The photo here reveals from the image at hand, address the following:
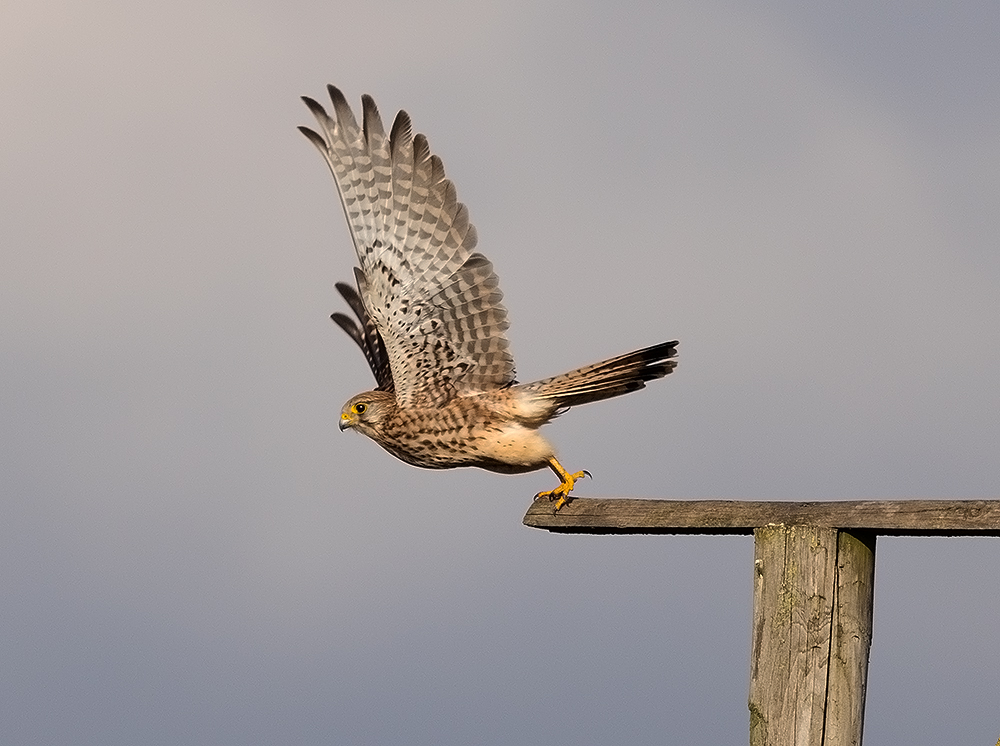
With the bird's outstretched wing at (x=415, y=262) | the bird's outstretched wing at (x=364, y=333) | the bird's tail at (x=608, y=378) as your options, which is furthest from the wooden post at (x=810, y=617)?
the bird's outstretched wing at (x=364, y=333)

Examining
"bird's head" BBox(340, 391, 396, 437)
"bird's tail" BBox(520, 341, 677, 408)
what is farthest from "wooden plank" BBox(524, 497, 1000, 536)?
"bird's head" BBox(340, 391, 396, 437)

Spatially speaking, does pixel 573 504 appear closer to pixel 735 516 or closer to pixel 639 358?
pixel 735 516

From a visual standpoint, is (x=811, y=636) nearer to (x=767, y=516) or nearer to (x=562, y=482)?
(x=767, y=516)

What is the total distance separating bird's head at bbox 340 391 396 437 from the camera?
6988mm

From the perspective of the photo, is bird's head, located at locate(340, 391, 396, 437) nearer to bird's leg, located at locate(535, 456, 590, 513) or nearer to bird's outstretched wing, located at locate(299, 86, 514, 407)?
bird's outstretched wing, located at locate(299, 86, 514, 407)

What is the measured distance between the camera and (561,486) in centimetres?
593

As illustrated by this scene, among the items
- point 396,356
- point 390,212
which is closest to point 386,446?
point 396,356

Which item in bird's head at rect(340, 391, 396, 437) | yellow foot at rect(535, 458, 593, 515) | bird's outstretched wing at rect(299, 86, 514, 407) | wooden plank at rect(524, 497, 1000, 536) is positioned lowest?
wooden plank at rect(524, 497, 1000, 536)

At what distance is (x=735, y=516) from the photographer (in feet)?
14.9

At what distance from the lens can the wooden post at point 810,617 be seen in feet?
14.5

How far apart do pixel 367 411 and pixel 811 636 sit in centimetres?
312

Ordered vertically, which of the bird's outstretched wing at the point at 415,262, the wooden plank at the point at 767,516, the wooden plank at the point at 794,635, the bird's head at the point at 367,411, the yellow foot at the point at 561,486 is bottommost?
the wooden plank at the point at 794,635

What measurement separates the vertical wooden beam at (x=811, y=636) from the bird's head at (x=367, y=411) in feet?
9.35

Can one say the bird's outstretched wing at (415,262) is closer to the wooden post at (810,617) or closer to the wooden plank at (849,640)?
the wooden post at (810,617)
